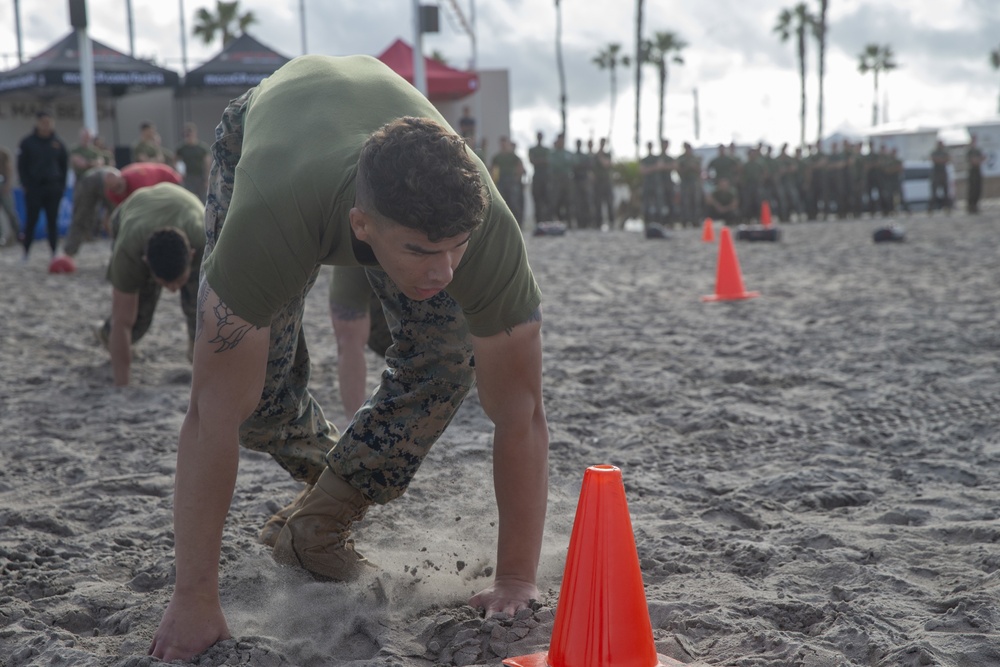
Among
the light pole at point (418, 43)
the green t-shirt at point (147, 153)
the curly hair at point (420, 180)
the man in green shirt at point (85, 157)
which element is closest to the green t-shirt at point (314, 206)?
the curly hair at point (420, 180)

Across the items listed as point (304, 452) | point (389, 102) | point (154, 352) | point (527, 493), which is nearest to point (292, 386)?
point (304, 452)

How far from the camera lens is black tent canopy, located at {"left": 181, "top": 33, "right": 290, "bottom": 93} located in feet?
60.8

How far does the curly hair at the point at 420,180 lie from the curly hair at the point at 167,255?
10.2 ft

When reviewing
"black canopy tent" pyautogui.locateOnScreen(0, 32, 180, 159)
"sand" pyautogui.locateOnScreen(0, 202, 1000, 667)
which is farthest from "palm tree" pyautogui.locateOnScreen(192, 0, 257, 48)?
"sand" pyautogui.locateOnScreen(0, 202, 1000, 667)

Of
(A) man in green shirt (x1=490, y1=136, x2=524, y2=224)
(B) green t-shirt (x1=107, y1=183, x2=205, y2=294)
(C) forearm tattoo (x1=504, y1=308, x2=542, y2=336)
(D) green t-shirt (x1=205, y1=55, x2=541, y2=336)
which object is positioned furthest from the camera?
(A) man in green shirt (x1=490, y1=136, x2=524, y2=224)

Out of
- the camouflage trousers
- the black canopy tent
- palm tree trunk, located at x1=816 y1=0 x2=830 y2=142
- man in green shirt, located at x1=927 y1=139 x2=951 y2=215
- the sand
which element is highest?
palm tree trunk, located at x1=816 y1=0 x2=830 y2=142

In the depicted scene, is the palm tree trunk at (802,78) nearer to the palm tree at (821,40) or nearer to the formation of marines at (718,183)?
the palm tree at (821,40)

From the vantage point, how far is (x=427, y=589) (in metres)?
2.66

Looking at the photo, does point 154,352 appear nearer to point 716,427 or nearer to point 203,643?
point 716,427

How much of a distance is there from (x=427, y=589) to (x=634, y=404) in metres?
2.18

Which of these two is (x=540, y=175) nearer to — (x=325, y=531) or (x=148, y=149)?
(x=148, y=149)

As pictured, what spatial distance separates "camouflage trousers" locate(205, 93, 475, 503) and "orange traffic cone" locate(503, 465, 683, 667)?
1.98ft

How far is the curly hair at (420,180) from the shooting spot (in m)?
1.82

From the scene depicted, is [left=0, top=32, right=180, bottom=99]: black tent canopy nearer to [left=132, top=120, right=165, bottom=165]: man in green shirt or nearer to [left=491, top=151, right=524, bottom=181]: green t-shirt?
[left=132, top=120, right=165, bottom=165]: man in green shirt
